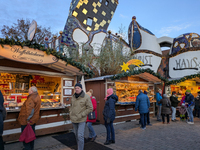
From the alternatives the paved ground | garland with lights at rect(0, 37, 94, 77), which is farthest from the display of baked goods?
garland with lights at rect(0, 37, 94, 77)

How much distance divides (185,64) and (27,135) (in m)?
13.4

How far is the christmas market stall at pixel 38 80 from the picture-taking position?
194 inches

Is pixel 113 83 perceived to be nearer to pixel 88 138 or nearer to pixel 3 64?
pixel 88 138

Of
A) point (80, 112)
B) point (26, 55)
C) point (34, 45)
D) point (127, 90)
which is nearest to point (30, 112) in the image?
point (80, 112)

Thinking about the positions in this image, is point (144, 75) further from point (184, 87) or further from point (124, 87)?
point (184, 87)

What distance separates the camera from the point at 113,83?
8.31 m

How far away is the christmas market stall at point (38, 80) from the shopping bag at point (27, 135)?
4.88 feet

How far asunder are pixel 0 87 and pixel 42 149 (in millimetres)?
3371

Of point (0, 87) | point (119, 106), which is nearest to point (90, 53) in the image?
point (119, 106)

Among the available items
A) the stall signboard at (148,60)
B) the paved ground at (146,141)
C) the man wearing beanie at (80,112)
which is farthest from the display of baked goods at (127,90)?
the man wearing beanie at (80,112)

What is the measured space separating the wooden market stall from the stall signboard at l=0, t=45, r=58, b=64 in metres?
3.29

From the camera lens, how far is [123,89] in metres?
9.11

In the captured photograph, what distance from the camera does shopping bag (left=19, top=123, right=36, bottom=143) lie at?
3.96m

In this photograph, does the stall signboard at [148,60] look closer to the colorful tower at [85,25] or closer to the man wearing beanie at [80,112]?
the colorful tower at [85,25]
